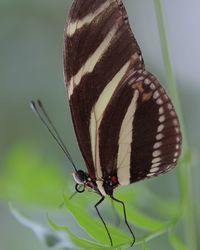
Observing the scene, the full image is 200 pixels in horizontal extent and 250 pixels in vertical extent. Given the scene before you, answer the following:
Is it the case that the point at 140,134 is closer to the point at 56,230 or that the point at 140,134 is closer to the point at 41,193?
the point at 41,193

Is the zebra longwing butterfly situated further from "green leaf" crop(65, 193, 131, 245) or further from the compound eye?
"green leaf" crop(65, 193, 131, 245)

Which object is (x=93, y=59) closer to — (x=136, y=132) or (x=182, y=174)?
(x=136, y=132)

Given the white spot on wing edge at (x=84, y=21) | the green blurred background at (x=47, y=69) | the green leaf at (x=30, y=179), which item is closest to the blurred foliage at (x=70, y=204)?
the green leaf at (x=30, y=179)

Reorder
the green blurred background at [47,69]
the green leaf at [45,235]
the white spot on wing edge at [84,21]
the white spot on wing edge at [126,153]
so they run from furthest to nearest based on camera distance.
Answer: the green blurred background at [47,69], the white spot on wing edge at [126,153], the white spot on wing edge at [84,21], the green leaf at [45,235]

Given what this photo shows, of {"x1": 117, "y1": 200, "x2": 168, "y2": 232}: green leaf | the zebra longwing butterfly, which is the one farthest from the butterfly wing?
{"x1": 117, "y1": 200, "x2": 168, "y2": 232}: green leaf

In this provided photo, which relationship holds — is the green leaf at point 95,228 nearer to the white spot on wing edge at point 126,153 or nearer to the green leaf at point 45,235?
the green leaf at point 45,235

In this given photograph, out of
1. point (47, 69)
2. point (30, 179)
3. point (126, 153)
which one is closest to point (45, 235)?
point (30, 179)

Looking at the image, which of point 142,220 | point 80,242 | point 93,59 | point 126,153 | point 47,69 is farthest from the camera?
point 47,69

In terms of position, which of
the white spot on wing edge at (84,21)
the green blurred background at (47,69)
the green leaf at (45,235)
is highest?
the white spot on wing edge at (84,21)
